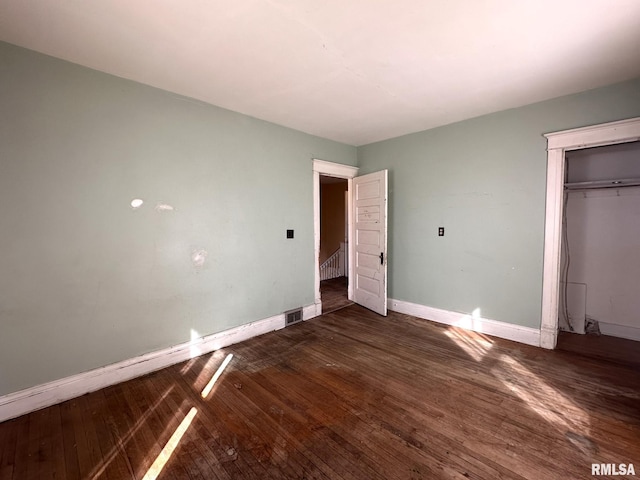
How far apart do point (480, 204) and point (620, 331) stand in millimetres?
2230

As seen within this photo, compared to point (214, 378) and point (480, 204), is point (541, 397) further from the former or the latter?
point (214, 378)

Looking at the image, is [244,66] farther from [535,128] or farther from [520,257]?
[520,257]

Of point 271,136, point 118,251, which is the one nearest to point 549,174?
point 271,136

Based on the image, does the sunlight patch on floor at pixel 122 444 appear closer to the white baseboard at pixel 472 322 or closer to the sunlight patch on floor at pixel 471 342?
the sunlight patch on floor at pixel 471 342

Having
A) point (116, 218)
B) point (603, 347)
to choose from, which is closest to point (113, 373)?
point (116, 218)

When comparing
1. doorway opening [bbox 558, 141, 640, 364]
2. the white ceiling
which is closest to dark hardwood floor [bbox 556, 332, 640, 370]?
doorway opening [bbox 558, 141, 640, 364]

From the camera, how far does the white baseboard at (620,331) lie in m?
3.16

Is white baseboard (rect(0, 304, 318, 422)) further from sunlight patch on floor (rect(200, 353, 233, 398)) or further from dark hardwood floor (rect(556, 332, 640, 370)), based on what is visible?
dark hardwood floor (rect(556, 332, 640, 370))

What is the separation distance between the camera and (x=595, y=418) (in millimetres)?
1914

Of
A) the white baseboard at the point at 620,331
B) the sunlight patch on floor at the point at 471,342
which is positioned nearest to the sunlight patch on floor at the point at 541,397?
the sunlight patch on floor at the point at 471,342

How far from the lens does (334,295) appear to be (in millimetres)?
5223

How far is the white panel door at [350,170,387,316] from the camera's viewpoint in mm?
3982
